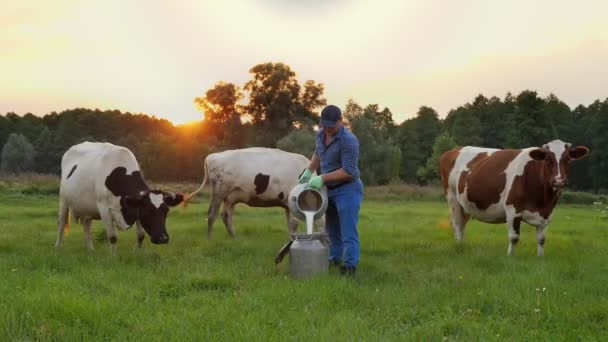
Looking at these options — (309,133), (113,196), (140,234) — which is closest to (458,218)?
(140,234)

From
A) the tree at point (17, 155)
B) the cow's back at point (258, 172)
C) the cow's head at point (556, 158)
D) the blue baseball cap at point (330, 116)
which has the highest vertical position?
the blue baseball cap at point (330, 116)

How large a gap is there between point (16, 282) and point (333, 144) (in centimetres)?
421

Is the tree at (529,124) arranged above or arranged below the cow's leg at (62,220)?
above

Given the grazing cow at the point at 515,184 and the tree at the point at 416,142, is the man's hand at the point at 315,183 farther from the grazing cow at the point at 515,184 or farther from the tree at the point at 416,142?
the tree at the point at 416,142

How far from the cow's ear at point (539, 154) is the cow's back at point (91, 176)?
273 inches

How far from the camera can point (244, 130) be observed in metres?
56.8

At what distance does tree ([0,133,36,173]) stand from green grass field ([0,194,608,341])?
64.7 m

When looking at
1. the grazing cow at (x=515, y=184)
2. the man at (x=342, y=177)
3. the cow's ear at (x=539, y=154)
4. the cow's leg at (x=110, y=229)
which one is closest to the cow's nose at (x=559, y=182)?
the grazing cow at (x=515, y=184)

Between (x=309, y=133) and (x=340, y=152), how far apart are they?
39.3 metres

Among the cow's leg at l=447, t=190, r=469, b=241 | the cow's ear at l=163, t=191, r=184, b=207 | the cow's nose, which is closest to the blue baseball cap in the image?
the cow's ear at l=163, t=191, r=184, b=207

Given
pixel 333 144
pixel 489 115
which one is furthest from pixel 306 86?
pixel 333 144

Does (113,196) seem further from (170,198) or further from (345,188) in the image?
(345,188)

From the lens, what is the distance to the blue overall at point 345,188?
6.73m

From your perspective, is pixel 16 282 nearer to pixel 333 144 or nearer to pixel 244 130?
pixel 333 144
